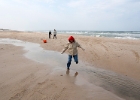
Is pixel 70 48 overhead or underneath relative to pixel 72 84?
overhead

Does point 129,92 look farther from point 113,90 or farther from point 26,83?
point 26,83

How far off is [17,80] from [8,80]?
359mm

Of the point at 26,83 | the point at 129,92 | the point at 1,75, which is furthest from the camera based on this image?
the point at 1,75

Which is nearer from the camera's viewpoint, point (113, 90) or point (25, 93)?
point (25, 93)

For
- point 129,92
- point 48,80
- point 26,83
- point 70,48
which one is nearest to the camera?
point 129,92

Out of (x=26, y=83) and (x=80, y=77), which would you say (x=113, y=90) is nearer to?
(x=80, y=77)

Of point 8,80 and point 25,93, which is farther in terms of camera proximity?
point 8,80

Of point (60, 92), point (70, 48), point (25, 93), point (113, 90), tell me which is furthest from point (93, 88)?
point (70, 48)

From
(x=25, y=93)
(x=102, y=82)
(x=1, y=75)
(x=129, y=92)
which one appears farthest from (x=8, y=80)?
(x=129, y=92)

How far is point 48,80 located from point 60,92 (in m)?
1.20

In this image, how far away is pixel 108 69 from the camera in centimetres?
798

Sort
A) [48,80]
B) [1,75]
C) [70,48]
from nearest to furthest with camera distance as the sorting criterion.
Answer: [48,80] < [1,75] < [70,48]

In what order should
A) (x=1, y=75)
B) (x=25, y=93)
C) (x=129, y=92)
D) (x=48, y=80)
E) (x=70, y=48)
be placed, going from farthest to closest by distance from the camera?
(x=70, y=48)
(x=1, y=75)
(x=48, y=80)
(x=129, y=92)
(x=25, y=93)

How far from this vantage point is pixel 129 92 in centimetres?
504
